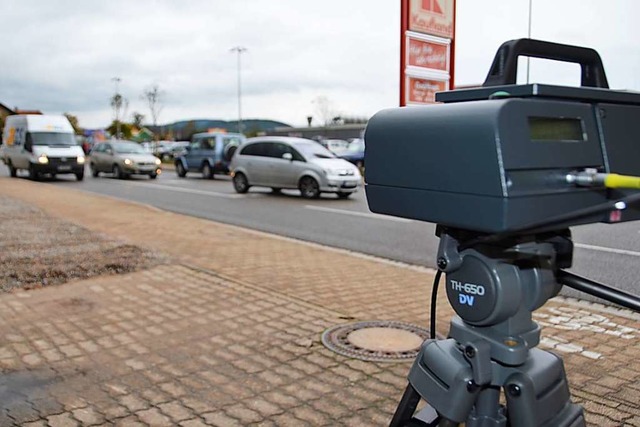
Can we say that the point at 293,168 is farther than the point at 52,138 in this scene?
No

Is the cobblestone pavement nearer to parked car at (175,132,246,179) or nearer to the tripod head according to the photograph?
the tripod head

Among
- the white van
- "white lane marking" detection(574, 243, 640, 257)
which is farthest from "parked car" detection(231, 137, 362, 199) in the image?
the white van

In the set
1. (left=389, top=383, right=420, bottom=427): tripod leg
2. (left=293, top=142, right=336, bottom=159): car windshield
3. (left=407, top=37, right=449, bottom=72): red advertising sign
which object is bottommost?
(left=389, top=383, right=420, bottom=427): tripod leg

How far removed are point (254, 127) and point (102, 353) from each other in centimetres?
6753

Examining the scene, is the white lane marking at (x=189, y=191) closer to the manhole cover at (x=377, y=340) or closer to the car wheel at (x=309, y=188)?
the car wheel at (x=309, y=188)

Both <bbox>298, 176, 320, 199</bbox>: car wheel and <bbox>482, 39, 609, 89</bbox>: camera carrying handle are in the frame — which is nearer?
<bbox>482, 39, 609, 89</bbox>: camera carrying handle

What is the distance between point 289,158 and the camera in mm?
16156

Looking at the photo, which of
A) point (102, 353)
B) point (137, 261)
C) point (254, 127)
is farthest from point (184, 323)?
point (254, 127)

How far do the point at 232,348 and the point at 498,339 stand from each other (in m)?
2.62

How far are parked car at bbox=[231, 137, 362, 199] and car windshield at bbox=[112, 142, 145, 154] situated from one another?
29.9ft

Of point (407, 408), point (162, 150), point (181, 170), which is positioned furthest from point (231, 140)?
point (162, 150)

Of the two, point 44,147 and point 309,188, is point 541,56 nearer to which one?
point 309,188

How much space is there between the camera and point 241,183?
17453mm

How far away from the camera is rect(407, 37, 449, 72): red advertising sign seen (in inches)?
230
